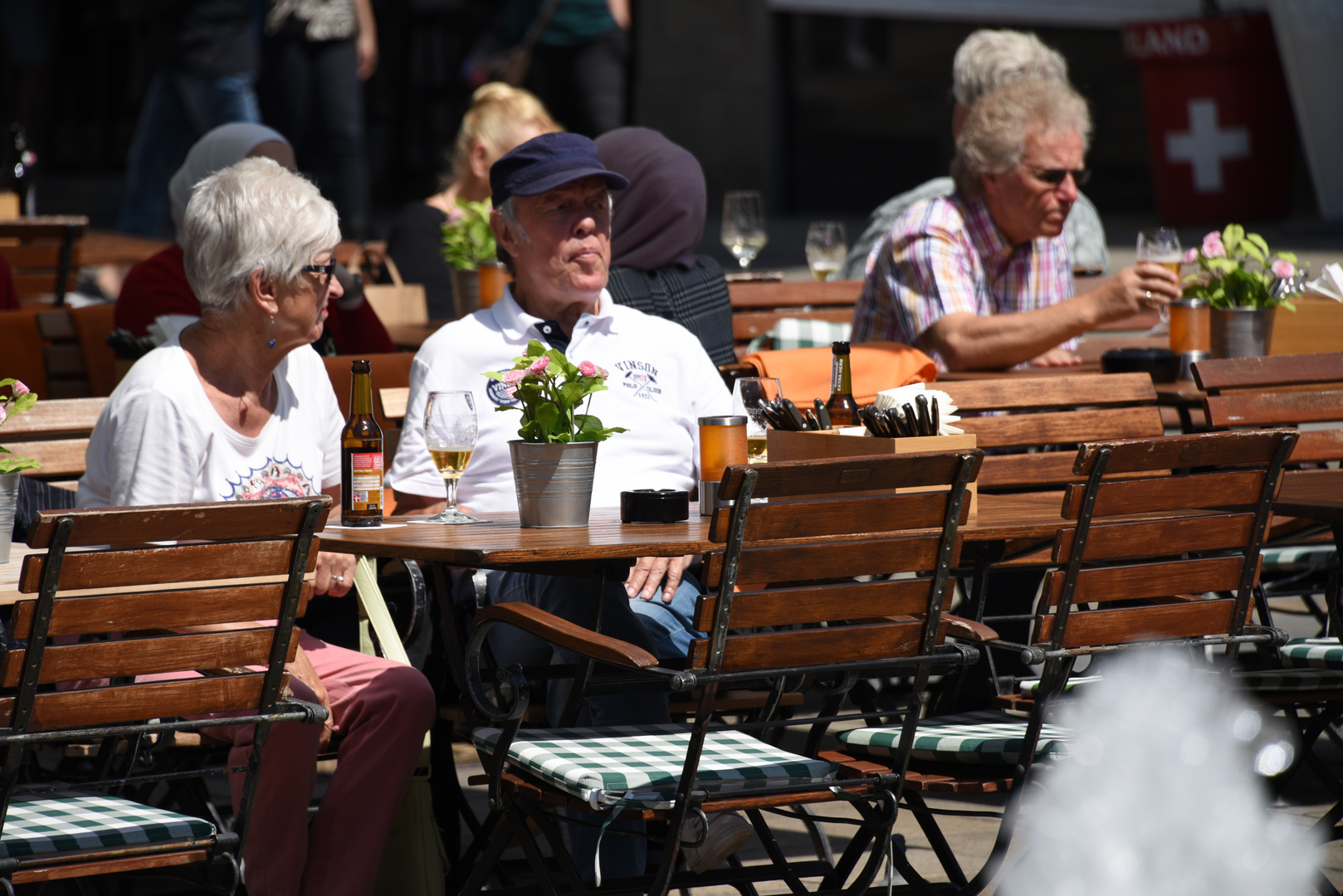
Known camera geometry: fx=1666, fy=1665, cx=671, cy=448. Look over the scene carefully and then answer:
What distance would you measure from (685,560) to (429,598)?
56 cm

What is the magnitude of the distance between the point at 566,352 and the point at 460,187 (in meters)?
3.30

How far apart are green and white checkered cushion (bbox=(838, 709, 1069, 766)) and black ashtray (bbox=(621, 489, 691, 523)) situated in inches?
19.4

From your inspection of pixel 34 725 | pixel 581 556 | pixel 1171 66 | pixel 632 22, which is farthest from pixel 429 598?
pixel 632 22

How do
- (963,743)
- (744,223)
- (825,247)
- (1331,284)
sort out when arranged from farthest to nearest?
1. (744,223)
2. (825,247)
3. (1331,284)
4. (963,743)

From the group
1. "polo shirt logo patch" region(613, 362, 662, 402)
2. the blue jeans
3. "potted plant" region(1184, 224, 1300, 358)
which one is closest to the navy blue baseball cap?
"polo shirt logo patch" region(613, 362, 662, 402)

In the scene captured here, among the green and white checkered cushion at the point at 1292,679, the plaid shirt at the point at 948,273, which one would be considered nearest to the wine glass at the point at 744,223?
the plaid shirt at the point at 948,273

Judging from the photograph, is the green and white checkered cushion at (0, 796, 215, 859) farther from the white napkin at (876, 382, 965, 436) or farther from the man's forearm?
the man's forearm

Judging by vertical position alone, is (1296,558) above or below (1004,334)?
below

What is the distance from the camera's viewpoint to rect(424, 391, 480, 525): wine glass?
A: 3.12 m

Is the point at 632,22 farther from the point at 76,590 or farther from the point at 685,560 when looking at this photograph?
the point at 76,590

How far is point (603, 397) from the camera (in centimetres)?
371

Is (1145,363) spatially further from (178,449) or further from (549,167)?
(178,449)

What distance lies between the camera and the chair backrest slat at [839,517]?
246cm

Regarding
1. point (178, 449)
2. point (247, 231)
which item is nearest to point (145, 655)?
point (178, 449)
